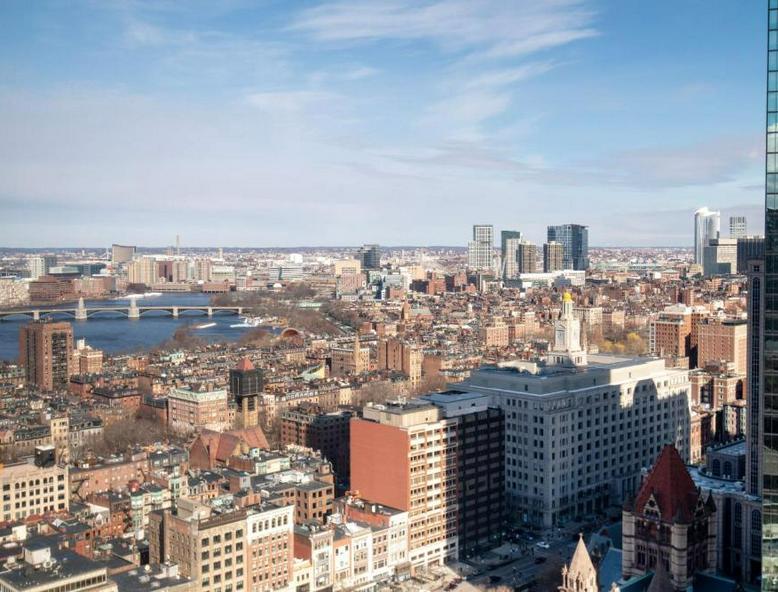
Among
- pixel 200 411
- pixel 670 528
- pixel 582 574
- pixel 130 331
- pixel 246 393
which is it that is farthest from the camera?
pixel 130 331

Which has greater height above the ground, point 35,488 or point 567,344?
point 567,344

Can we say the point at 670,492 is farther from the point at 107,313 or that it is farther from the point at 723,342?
the point at 107,313

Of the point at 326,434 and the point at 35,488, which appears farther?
the point at 326,434

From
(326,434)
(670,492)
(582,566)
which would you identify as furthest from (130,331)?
(670,492)

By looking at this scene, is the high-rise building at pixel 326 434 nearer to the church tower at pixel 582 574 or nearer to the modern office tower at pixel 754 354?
the modern office tower at pixel 754 354

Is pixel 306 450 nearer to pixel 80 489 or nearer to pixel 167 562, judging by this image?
pixel 80 489

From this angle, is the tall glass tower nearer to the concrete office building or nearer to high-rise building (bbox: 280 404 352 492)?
the concrete office building

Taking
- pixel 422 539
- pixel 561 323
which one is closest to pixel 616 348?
pixel 561 323
